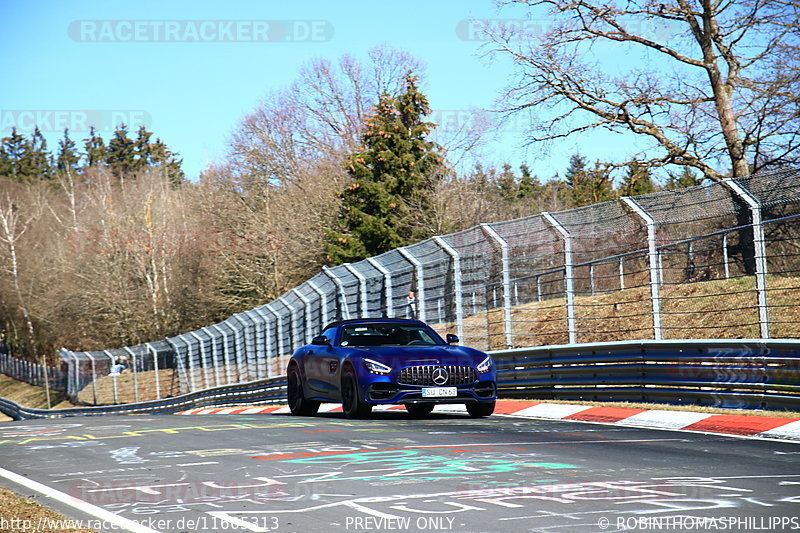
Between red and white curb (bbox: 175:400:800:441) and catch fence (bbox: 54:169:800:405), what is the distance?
1.06 metres

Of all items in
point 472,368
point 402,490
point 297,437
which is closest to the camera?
point 402,490

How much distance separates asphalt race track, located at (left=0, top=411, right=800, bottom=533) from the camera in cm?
576

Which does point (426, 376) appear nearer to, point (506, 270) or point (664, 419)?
point (664, 419)

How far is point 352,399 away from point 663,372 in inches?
161

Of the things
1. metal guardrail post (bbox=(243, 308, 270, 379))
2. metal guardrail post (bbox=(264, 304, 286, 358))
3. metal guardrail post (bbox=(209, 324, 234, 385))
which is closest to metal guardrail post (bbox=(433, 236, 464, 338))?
metal guardrail post (bbox=(264, 304, 286, 358))

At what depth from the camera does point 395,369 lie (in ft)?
43.1

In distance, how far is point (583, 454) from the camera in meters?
8.86

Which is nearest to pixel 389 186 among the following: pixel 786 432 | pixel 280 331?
pixel 280 331

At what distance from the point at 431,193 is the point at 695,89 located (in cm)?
2181

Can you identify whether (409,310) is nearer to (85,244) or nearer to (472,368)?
(472,368)

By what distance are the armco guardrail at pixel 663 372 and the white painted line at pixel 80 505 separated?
7688 mm

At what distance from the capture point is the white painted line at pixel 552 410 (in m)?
13.8

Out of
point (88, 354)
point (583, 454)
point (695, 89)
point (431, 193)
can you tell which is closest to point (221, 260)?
point (88, 354)

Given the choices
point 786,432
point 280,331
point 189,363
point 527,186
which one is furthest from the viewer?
point 527,186
